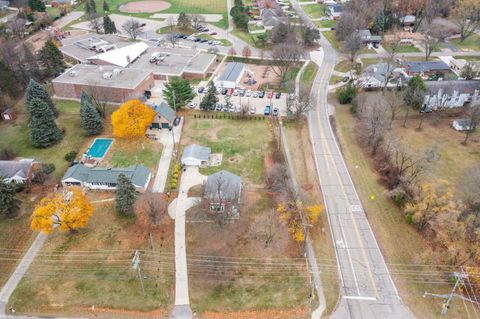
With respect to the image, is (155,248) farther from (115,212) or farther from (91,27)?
(91,27)

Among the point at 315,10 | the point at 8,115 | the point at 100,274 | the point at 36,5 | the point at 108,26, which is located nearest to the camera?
the point at 100,274

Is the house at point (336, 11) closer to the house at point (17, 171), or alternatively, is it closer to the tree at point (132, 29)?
the tree at point (132, 29)

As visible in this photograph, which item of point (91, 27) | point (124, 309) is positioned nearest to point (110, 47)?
point (91, 27)

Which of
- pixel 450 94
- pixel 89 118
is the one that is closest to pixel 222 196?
pixel 89 118

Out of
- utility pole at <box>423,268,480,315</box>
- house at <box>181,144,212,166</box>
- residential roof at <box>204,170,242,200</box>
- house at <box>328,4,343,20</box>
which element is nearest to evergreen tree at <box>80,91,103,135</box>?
house at <box>181,144,212,166</box>

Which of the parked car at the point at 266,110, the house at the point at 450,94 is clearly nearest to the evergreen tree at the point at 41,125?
the parked car at the point at 266,110

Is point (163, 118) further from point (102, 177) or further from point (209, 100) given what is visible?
point (102, 177)

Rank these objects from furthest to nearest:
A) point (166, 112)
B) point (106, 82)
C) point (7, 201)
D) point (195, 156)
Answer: point (106, 82), point (166, 112), point (195, 156), point (7, 201)
